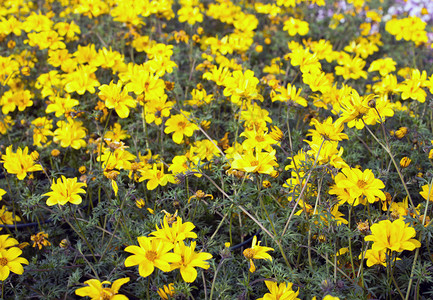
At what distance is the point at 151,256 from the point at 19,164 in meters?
0.88

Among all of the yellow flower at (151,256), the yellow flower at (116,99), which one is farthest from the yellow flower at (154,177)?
the yellow flower at (151,256)

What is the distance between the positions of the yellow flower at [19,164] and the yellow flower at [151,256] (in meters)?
0.76

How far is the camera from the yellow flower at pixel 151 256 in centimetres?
117

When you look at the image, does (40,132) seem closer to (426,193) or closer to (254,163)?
(254,163)

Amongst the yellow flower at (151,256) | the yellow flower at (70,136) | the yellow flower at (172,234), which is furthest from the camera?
the yellow flower at (70,136)

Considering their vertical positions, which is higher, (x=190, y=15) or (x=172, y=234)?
(x=190, y=15)

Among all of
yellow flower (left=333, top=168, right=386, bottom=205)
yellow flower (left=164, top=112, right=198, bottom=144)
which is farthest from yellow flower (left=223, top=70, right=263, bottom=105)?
yellow flower (left=333, top=168, right=386, bottom=205)

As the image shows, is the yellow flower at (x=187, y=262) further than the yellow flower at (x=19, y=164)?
No

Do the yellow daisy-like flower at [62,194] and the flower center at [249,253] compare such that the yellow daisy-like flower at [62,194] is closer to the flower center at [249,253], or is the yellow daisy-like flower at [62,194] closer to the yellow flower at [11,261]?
the yellow flower at [11,261]

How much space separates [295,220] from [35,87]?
232cm

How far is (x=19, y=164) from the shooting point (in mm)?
1728

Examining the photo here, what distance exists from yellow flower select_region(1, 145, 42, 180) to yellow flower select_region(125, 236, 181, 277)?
761 millimetres

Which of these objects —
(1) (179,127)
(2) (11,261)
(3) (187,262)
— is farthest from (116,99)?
(3) (187,262)

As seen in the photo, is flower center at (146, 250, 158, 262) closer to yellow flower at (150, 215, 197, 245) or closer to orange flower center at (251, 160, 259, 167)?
yellow flower at (150, 215, 197, 245)
